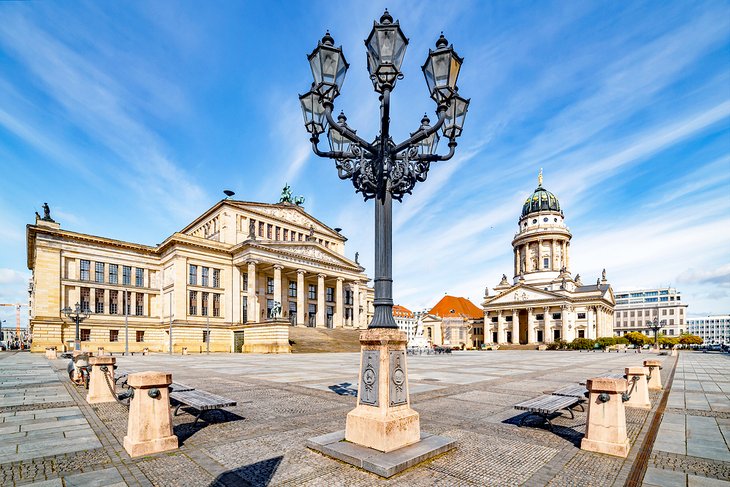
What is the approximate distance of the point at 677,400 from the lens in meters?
11.9

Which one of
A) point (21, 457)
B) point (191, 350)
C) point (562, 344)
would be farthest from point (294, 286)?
point (21, 457)

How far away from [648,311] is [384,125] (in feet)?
543

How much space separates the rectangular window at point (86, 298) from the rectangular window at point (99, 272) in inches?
62.8

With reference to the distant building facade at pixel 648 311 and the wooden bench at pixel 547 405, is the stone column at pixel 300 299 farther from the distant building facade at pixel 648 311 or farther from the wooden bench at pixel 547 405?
the distant building facade at pixel 648 311

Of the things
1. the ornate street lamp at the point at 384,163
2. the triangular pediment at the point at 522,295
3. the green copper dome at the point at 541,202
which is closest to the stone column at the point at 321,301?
the triangular pediment at the point at 522,295

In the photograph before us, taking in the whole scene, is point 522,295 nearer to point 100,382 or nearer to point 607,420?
point 607,420

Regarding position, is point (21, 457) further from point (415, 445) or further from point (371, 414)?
point (415, 445)

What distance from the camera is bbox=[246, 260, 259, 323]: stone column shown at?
50875 millimetres

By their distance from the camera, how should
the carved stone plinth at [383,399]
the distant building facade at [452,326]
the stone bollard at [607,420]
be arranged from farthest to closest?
the distant building facade at [452,326] → the stone bollard at [607,420] → the carved stone plinth at [383,399]

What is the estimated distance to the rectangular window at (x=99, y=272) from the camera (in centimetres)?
4656

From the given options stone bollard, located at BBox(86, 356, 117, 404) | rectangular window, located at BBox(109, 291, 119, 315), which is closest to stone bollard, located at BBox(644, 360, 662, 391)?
stone bollard, located at BBox(86, 356, 117, 404)

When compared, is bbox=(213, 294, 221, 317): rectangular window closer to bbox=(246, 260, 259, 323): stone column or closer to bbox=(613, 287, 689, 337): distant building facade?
bbox=(246, 260, 259, 323): stone column

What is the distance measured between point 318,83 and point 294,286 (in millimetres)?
56795

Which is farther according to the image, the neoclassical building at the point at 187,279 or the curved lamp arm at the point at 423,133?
the neoclassical building at the point at 187,279
